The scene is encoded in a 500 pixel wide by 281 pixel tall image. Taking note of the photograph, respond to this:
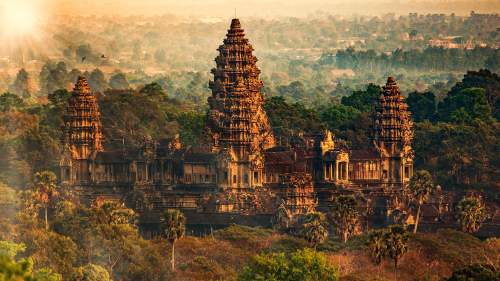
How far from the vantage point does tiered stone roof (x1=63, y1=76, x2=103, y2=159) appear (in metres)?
129

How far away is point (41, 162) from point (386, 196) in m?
24.7

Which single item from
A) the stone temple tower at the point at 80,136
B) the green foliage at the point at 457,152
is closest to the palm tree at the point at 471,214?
the green foliage at the point at 457,152

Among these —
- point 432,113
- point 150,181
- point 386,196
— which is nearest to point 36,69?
point 432,113

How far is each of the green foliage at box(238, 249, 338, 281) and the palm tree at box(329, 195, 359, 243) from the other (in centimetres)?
1790

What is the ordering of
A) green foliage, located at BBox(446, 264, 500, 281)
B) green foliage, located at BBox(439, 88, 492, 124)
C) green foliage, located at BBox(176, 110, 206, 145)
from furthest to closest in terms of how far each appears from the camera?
green foliage, located at BBox(439, 88, 492, 124)
green foliage, located at BBox(176, 110, 206, 145)
green foliage, located at BBox(446, 264, 500, 281)

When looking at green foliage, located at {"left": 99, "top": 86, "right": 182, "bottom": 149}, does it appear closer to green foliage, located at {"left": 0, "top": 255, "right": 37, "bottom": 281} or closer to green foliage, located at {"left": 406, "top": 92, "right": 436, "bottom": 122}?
green foliage, located at {"left": 406, "top": 92, "right": 436, "bottom": 122}

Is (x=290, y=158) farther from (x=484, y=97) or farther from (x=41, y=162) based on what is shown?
(x=484, y=97)

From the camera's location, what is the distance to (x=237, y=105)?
12575 cm

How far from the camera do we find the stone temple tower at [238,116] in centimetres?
12138

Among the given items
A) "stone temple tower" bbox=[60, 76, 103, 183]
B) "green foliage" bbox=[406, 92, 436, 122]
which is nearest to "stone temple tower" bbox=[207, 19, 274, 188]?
"stone temple tower" bbox=[60, 76, 103, 183]

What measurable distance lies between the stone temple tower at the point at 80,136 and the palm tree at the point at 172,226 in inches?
903

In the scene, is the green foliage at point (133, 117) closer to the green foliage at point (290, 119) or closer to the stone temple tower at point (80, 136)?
the green foliage at point (290, 119)

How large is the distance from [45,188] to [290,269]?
34.3 metres

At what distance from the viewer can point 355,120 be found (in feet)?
465
